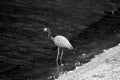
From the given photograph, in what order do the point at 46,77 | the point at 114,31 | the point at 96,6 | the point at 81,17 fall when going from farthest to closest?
the point at 96,6
the point at 81,17
the point at 114,31
the point at 46,77

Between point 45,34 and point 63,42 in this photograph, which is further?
point 45,34

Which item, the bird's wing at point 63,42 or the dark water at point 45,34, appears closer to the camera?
the dark water at point 45,34

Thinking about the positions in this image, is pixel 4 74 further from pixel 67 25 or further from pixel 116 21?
pixel 116 21

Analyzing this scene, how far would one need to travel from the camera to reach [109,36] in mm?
24672

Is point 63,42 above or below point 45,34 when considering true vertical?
above

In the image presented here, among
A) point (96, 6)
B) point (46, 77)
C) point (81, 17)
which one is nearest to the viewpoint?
point (46, 77)

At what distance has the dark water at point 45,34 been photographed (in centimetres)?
1784

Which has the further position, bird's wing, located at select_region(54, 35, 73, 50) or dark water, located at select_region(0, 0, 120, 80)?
bird's wing, located at select_region(54, 35, 73, 50)

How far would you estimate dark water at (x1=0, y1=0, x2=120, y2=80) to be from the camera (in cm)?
1784

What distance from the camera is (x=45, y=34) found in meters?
24.3

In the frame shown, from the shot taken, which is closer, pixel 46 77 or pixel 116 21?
pixel 46 77

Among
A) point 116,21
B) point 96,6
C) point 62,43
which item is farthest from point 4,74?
point 96,6

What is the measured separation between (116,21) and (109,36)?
20.7 ft

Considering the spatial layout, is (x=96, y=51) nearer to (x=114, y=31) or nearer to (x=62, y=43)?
(x=62, y=43)
